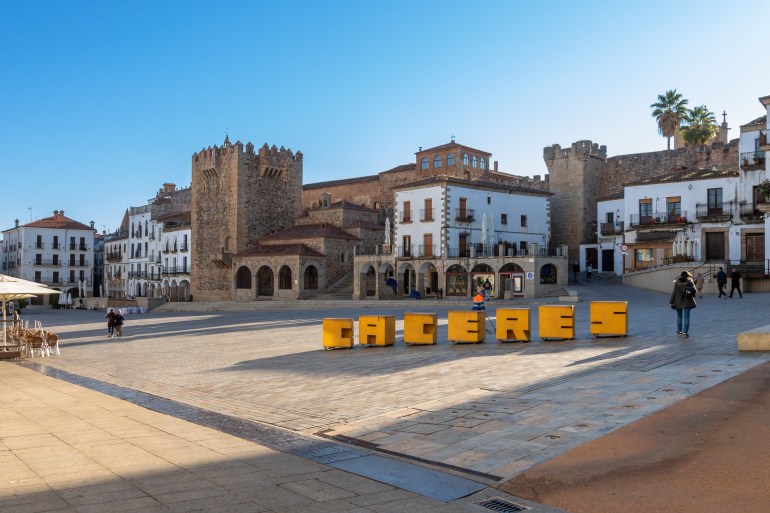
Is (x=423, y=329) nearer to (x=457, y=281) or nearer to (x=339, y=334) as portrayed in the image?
(x=339, y=334)

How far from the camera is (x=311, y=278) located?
175 feet

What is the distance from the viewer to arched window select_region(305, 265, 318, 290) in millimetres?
52909

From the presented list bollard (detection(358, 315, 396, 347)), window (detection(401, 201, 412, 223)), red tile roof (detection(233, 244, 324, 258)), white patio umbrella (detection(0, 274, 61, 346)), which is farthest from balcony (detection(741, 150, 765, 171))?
white patio umbrella (detection(0, 274, 61, 346))

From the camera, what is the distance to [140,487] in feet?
19.8

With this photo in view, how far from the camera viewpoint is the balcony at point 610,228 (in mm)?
50894

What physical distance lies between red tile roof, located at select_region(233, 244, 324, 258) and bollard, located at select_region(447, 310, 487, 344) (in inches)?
1395

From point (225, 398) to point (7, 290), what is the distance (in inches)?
403

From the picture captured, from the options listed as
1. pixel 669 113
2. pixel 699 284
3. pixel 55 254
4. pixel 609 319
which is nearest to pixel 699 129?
pixel 669 113

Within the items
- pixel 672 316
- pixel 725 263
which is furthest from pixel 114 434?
pixel 725 263

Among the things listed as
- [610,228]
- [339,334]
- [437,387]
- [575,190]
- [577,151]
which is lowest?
[437,387]

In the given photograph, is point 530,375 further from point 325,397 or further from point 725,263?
point 725,263

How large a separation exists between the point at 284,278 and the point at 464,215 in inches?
621

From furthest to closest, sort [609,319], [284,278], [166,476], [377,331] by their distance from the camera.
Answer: [284,278], [377,331], [609,319], [166,476]

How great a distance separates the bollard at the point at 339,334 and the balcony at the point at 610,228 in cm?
3747
